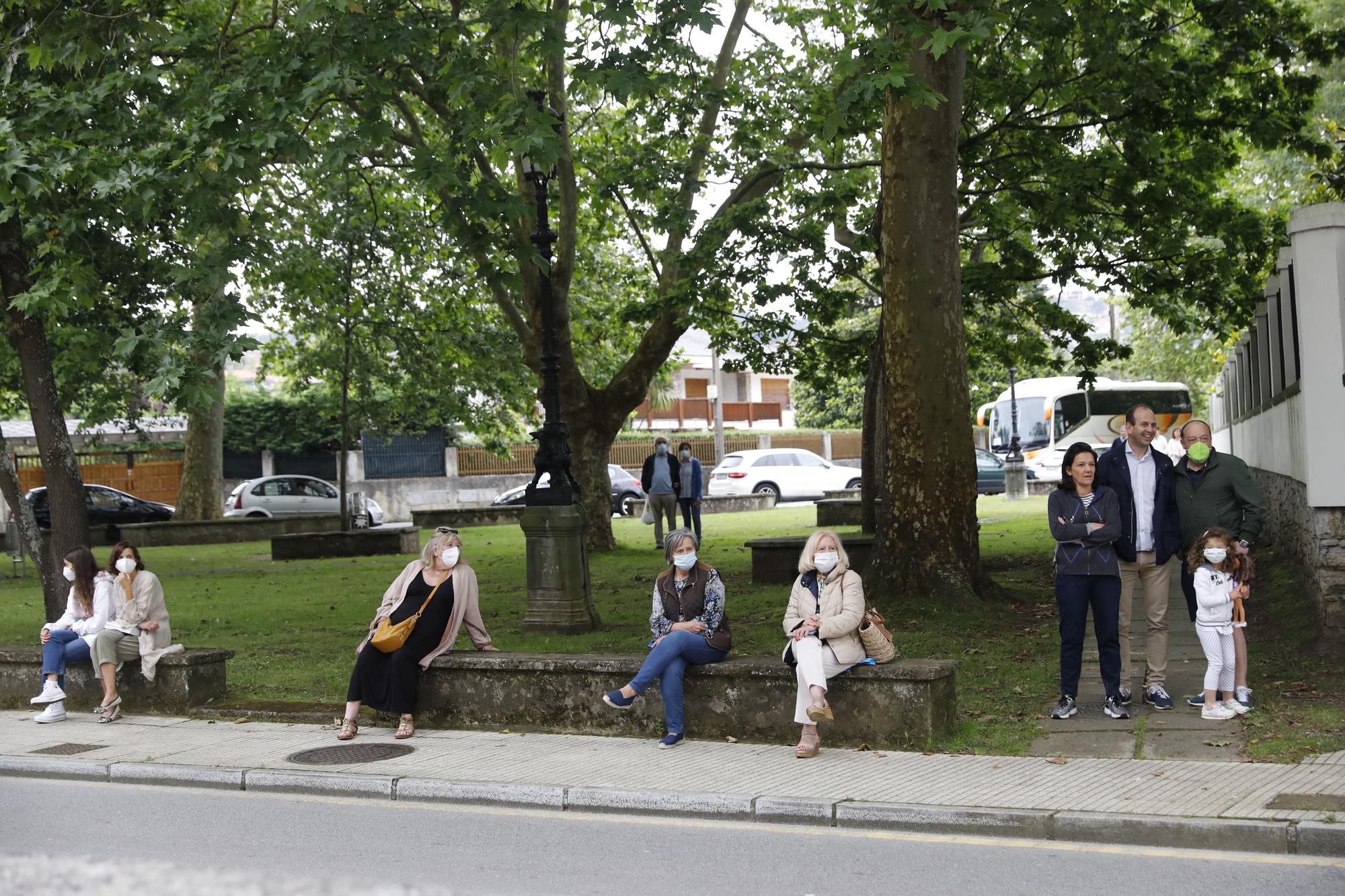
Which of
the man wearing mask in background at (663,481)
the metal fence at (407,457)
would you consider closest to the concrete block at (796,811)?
the man wearing mask in background at (663,481)

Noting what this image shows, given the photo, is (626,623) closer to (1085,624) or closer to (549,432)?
(549,432)

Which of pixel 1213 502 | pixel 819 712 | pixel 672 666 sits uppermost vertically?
pixel 1213 502

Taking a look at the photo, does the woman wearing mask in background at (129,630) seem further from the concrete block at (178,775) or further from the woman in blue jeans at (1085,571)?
the woman in blue jeans at (1085,571)

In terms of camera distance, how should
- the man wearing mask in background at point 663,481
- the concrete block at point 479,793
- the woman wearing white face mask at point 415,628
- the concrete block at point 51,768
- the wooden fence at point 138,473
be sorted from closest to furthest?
the concrete block at point 479,793
the concrete block at point 51,768
the woman wearing white face mask at point 415,628
the man wearing mask in background at point 663,481
the wooden fence at point 138,473

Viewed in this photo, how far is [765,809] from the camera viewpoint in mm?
7047

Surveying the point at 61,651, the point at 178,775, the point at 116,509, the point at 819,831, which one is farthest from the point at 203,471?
the point at 819,831

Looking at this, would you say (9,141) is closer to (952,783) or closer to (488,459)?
(952,783)

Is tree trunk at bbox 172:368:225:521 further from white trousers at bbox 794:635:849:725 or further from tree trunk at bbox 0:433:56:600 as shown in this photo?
white trousers at bbox 794:635:849:725

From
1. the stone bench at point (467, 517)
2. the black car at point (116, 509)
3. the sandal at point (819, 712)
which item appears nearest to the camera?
the sandal at point (819, 712)

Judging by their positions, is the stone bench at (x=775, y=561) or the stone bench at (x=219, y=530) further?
the stone bench at (x=219, y=530)

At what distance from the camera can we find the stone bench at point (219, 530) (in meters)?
30.2

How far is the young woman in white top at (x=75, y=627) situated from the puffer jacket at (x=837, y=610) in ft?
18.9

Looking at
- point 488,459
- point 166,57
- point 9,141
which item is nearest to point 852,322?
point 488,459

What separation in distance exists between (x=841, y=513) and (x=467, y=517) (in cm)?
1087
